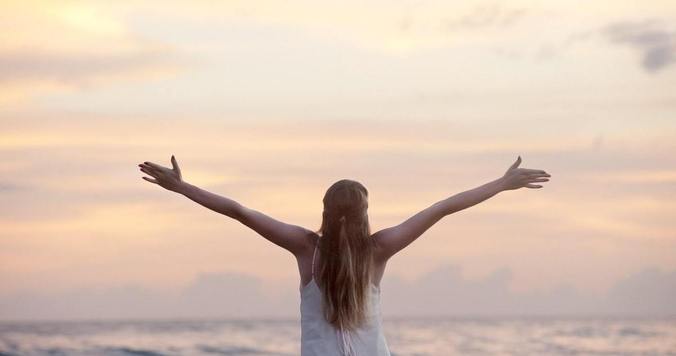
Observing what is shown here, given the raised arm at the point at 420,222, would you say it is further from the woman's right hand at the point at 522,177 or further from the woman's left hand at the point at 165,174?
the woman's left hand at the point at 165,174

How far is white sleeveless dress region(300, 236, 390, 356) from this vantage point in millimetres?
5625

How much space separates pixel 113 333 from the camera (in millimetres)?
47531

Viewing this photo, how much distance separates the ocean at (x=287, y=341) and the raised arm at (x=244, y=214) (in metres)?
30.5

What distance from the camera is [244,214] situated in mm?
5586

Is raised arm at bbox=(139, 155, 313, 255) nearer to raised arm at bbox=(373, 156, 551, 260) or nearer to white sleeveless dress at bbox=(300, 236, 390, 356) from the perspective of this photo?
white sleeveless dress at bbox=(300, 236, 390, 356)

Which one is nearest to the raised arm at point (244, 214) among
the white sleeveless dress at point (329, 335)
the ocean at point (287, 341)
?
the white sleeveless dress at point (329, 335)

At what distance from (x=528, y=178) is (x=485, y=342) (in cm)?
3636

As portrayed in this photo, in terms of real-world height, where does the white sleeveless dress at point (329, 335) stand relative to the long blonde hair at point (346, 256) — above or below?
below

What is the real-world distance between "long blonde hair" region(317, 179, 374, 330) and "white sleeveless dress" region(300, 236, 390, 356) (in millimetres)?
35

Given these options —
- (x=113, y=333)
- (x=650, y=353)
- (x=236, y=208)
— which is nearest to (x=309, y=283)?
(x=236, y=208)

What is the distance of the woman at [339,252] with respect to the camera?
18.4ft

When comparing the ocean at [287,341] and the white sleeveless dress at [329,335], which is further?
the ocean at [287,341]

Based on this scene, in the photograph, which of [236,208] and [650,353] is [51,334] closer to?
[650,353]

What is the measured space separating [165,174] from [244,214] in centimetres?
47
